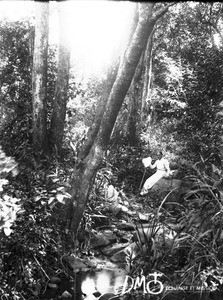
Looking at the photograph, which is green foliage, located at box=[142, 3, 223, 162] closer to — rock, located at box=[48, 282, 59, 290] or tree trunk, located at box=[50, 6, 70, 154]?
tree trunk, located at box=[50, 6, 70, 154]

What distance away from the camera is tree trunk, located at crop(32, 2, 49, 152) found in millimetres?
7562

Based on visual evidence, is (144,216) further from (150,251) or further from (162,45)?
(162,45)

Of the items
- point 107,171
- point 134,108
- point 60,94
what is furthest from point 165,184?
point 60,94

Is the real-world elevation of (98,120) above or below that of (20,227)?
above

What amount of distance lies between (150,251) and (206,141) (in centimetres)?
746

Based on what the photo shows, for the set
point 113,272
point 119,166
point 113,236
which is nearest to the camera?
point 113,272

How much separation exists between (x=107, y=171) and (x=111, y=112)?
316cm

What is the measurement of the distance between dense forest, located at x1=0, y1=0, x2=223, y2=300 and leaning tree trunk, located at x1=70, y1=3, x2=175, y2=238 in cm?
1

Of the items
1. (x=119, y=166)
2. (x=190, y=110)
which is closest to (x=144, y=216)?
(x=119, y=166)

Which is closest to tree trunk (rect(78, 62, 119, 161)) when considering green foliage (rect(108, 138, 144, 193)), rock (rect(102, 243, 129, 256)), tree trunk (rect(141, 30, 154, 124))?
rock (rect(102, 243, 129, 256))

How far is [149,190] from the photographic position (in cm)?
945

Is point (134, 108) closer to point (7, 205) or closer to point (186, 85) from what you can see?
point (186, 85)

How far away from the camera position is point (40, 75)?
767 cm

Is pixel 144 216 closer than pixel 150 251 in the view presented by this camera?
No
